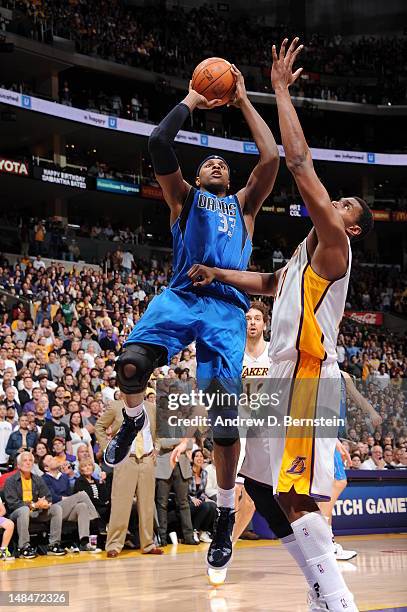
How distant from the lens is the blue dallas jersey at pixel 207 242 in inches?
223

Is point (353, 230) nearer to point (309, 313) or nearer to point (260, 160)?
point (309, 313)

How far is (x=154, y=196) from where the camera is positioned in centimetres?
3092

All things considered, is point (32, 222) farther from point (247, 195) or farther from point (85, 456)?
point (247, 195)

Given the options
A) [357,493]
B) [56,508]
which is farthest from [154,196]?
[56,508]

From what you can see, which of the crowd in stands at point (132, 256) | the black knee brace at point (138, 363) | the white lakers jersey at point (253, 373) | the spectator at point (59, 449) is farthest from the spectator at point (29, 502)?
the crowd in stands at point (132, 256)

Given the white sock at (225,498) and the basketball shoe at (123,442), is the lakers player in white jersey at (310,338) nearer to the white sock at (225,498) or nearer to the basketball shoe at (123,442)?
the basketball shoe at (123,442)

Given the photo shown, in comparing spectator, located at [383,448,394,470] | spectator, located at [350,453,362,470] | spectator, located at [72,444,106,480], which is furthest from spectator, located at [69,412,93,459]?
Result: spectator, located at [383,448,394,470]

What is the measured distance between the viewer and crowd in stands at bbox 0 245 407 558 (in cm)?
978

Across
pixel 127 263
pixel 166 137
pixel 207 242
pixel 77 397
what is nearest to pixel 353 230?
pixel 207 242

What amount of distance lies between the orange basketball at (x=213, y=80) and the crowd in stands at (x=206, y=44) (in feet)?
77.7

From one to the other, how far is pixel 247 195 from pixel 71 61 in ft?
80.8

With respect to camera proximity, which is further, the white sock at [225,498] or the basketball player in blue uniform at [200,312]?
the white sock at [225,498]

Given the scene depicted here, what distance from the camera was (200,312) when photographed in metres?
5.57

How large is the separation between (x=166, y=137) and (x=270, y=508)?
244cm
